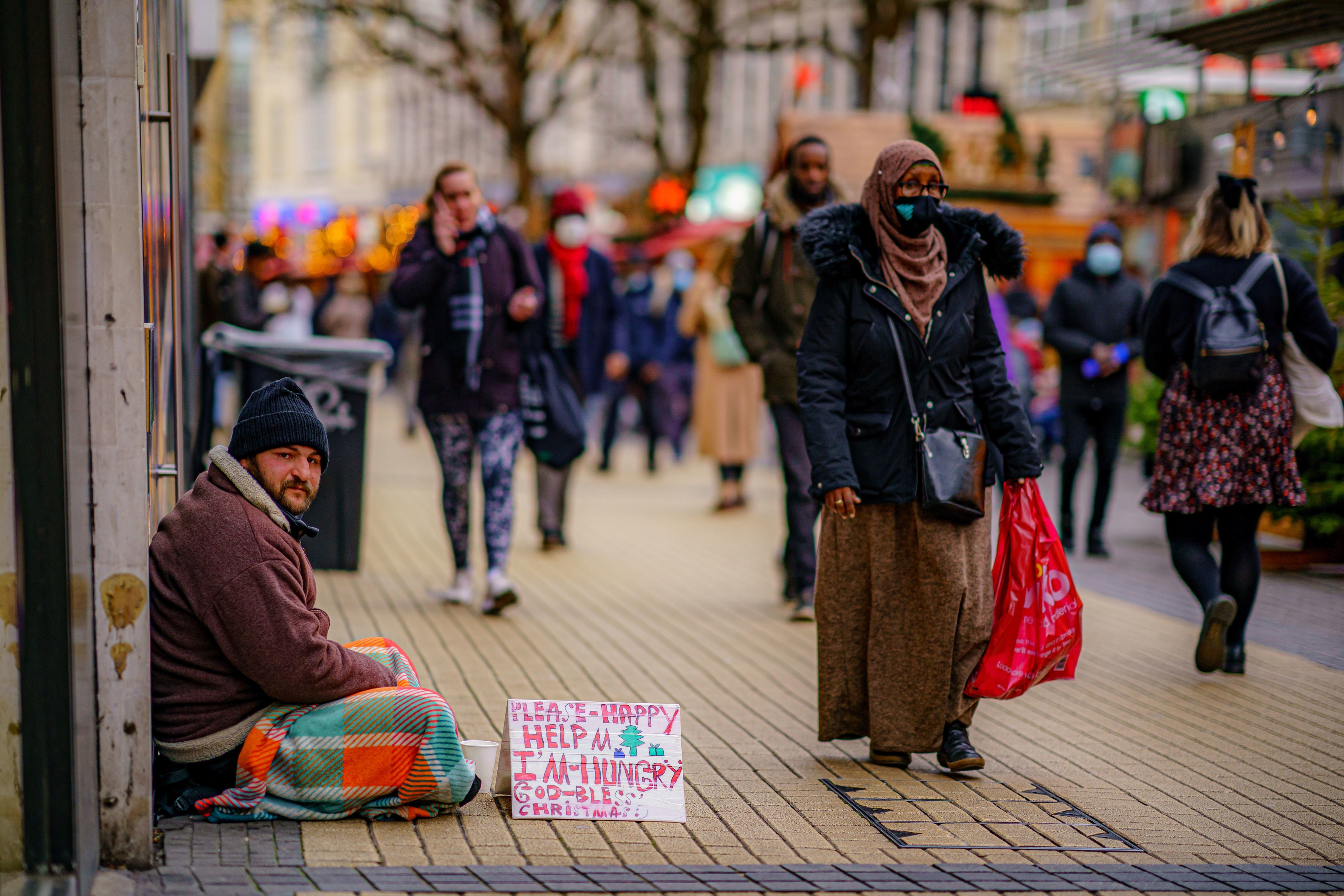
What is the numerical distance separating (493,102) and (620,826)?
2156cm

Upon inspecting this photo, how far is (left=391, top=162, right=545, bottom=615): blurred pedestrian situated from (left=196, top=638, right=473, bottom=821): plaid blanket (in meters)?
3.38

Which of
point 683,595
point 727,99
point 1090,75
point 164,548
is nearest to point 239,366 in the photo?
point 683,595

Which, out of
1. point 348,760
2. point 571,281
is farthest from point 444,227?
point 348,760

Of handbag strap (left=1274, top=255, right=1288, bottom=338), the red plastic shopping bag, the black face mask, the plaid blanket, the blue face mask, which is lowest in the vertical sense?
the plaid blanket

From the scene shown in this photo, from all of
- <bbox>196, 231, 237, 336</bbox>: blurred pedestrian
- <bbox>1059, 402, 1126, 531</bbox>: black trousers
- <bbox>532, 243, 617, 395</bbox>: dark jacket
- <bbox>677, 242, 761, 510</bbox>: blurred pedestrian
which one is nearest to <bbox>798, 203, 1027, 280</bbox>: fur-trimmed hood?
<bbox>1059, 402, 1126, 531</bbox>: black trousers

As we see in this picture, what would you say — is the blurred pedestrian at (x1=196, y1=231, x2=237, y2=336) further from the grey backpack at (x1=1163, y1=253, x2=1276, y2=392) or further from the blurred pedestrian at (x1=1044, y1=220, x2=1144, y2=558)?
the grey backpack at (x1=1163, y1=253, x2=1276, y2=392)

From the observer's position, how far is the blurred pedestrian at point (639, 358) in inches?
611

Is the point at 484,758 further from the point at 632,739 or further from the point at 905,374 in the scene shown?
the point at 905,374

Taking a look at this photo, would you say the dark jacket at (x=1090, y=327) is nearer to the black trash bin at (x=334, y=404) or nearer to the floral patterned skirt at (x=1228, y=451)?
the floral patterned skirt at (x=1228, y=451)

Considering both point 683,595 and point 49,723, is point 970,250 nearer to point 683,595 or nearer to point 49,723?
point 49,723

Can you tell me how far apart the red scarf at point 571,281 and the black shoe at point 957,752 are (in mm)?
5718

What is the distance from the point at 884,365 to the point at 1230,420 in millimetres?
2333

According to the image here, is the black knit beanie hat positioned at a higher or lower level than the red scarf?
lower

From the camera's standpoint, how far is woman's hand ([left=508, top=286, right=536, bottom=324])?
26.3 ft
